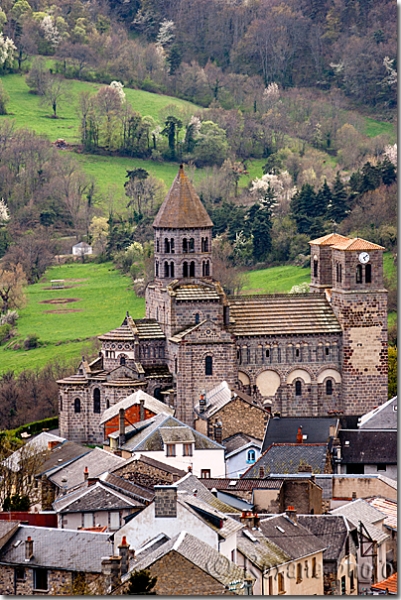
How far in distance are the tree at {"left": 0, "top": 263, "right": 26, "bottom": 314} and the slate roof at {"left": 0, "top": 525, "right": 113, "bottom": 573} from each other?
6342 cm

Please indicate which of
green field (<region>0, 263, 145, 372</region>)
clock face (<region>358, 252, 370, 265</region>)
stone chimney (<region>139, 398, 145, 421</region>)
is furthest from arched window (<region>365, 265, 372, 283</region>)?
green field (<region>0, 263, 145, 372</region>)

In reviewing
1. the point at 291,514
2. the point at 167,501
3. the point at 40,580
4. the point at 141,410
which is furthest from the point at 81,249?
the point at 167,501

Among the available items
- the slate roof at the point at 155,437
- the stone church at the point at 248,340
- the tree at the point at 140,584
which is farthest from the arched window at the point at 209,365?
the tree at the point at 140,584

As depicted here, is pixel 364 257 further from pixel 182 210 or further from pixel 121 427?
pixel 121 427

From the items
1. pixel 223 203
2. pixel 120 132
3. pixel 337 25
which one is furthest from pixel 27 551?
pixel 337 25

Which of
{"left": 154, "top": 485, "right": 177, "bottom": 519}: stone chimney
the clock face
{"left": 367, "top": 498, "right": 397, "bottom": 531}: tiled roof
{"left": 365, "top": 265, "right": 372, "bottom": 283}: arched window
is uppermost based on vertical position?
the clock face

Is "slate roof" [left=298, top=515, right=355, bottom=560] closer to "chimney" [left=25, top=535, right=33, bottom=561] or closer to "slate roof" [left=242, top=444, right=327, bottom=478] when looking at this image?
"chimney" [left=25, top=535, right=33, bottom=561]

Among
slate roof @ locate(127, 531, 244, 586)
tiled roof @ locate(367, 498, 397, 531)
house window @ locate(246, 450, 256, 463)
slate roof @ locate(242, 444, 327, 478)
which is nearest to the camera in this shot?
slate roof @ locate(127, 531, 244, 586)

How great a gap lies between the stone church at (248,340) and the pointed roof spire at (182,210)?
7 centimetres

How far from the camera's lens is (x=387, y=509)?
80125 mm

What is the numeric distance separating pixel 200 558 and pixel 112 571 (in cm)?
259

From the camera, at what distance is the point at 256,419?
322 feet

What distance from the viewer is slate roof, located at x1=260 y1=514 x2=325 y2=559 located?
6912 centimetres

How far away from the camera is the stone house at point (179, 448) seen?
90.7 meters
